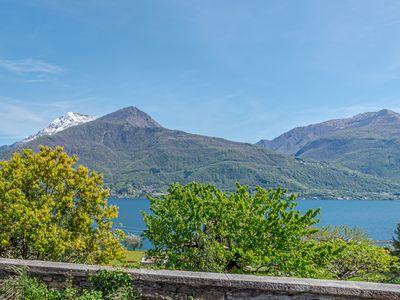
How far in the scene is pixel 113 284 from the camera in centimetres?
654

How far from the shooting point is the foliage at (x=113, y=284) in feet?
21.0

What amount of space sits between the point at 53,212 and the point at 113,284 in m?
7.25

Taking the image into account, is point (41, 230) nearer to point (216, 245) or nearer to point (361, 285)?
point (216, 245)

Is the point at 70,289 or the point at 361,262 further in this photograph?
the point at 361,262

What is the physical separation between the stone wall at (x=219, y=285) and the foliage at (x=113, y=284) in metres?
0.12

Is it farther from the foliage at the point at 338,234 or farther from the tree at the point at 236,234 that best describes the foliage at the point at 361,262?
the foliage at the point at 338,234

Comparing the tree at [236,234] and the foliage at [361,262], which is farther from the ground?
the tree at [236,234]

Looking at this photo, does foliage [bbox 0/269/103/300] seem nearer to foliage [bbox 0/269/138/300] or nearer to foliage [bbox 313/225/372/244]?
foliage [bbox 0/269/138/300]

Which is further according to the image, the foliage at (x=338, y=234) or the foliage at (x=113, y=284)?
the foliage at (x=338, y=234)

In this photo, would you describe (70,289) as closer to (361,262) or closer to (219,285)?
(219,285)

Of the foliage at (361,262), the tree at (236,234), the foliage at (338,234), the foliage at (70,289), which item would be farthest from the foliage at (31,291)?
the foliage at (338,234)

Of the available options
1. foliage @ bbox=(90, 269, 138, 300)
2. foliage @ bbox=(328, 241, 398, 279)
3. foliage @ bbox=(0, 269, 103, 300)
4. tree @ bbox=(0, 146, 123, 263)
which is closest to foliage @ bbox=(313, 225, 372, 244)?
foliage @ bbox=(328, 241, 398, 279)

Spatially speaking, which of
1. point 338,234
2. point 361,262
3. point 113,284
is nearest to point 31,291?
point 113,284

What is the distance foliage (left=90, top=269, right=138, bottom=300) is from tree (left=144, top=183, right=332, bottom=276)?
4.67 m
